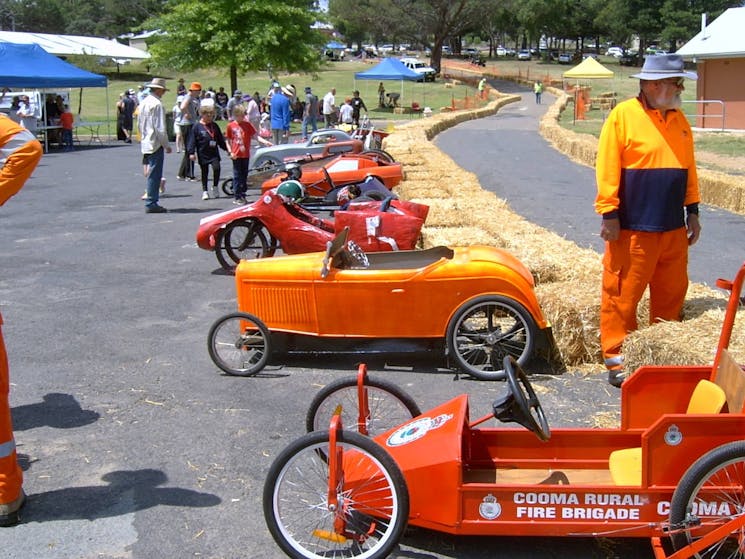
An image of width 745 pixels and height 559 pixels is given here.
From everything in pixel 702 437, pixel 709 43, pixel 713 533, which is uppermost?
pixel 709 43

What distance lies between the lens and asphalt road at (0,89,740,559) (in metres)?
4.00

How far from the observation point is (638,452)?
159 inches

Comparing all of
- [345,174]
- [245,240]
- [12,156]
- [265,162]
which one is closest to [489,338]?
[12,156]

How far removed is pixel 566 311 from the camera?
6.47 meters

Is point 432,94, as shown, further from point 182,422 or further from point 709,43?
point 182,422

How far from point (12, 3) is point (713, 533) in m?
135

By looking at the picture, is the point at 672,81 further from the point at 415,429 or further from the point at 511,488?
the point at 511,488

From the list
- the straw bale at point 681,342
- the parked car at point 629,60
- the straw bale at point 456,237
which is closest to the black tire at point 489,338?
the straw bale at point 681,342

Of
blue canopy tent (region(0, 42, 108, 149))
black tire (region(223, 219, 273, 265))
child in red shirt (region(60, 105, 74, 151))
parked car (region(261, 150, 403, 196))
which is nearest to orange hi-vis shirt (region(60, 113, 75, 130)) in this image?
child in red shirt (region(60, 105, 74, 151))

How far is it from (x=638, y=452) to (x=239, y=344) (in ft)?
11.2

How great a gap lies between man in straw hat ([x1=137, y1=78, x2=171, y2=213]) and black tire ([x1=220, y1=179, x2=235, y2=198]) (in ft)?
7.26

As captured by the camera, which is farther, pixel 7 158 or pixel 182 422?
pixel 182 422

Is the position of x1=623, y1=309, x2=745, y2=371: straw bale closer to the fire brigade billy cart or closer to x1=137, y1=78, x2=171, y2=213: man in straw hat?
the fire brigade billy cart

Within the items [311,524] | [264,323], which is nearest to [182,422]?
[264,323]
